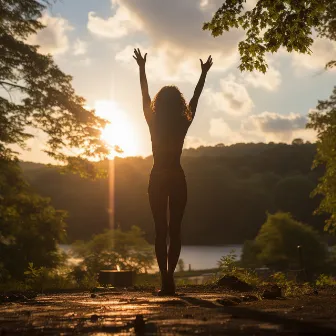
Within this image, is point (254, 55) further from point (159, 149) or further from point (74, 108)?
point (74, 108)

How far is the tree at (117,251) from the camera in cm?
3200

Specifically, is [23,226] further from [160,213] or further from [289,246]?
[289,246]

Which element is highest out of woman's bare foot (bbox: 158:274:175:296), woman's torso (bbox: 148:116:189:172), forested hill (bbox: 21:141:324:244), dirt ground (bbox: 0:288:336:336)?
forested hill (bbox: 21:141:324:244)

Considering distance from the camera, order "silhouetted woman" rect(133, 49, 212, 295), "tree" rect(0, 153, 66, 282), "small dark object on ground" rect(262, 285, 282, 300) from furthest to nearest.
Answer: "tree" rect(0, 153, 66, 282) → "silhouetted woman" rect(133, 49, 212, 295) → "small dark object on ground" rect(262, 285, 282, 300)

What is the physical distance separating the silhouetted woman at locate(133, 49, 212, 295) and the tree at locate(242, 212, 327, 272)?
40.2 m

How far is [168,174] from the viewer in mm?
5758

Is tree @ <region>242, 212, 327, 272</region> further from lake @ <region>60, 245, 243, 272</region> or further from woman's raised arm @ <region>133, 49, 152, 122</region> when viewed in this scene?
woman's raised arm @ <region>133, 49, 152, 122</region>

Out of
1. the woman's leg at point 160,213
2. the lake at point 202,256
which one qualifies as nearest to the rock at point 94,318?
the woman's leg at point 160,213

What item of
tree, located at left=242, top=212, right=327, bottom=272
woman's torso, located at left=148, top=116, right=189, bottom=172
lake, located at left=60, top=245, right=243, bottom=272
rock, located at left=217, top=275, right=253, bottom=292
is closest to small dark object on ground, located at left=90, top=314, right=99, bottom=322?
woman's torso, located at left=148, top=116, right=189, bottom=172

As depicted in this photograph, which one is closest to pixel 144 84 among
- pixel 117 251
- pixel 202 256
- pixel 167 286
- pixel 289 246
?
pixel 167 286

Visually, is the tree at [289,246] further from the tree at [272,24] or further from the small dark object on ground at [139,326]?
the small dark object on ground at [139,326]

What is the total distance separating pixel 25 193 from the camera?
19766mm

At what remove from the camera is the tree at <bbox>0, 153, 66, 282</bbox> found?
18017 millimetres

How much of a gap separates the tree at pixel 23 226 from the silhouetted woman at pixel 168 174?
12.8 m
